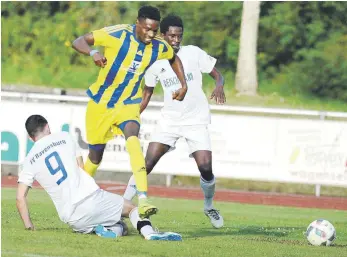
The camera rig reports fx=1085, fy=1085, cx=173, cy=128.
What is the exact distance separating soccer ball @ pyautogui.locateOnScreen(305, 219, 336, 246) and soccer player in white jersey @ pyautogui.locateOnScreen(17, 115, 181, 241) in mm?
1523

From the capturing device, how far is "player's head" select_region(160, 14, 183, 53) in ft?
40.7

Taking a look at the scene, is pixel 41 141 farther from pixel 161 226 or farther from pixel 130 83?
pixel 161 226

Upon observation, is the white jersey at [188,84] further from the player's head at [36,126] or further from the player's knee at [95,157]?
the player's head at [36,126]

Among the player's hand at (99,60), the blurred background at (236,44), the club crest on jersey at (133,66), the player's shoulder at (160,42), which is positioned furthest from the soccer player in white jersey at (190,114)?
the blurred background at (236,44)

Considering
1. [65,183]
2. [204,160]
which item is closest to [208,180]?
[204,160]

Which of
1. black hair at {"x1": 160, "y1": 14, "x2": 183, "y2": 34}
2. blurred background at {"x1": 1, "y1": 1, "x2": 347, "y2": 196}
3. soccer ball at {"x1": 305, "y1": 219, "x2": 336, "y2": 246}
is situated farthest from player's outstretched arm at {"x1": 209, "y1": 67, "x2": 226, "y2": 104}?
blurred background at {"x1": 1, "y1": 1, "x2": 347, "y2": 196}

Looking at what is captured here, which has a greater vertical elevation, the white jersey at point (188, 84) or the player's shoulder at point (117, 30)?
the player's shoulder at point (117, 30)

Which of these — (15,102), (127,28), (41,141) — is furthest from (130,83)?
(15,102)

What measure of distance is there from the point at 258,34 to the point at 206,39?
4.89 ft

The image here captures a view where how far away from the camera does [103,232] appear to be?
10.7 meters

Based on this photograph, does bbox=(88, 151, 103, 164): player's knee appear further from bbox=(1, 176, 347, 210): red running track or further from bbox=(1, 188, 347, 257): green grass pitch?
bbox=(1, 176, 347, 210): red running track

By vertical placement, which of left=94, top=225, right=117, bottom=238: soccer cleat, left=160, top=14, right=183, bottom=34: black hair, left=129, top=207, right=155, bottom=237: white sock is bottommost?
left=94, top=225, right=117, bottom=238: soccer cleat

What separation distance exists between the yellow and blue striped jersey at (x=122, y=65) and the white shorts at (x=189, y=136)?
1810 mm

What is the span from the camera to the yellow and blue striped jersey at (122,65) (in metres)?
11.1
